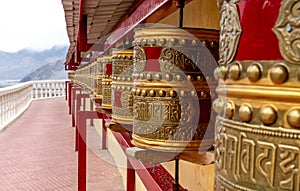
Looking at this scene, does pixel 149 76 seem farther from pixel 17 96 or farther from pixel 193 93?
pixel 17 96

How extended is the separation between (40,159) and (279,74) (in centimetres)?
455

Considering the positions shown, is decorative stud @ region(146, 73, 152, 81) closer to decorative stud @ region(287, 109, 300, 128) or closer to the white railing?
decorative stud @ region(287, 109, 300, 128)

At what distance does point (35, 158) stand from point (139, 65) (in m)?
4.03

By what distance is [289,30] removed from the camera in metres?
0.35

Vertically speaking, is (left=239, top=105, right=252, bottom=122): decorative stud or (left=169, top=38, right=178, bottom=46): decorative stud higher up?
(left=169, top=38, right=178, bottom=46): decorative stud

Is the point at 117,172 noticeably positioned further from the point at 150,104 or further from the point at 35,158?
the point at 150,104

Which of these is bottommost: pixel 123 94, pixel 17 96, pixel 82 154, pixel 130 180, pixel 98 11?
pixel 130 180

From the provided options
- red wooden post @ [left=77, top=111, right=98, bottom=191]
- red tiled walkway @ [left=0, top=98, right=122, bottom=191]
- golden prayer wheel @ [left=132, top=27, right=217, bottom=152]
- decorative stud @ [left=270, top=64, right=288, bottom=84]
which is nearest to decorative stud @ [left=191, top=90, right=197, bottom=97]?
golden prayer wheel @ [left=132, top=27, right=217, bottom=152]

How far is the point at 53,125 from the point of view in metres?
7.49

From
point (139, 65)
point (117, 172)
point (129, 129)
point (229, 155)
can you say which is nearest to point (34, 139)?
point (117, 172)

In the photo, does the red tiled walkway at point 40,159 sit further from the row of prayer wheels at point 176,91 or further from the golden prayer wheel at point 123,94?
the row of prayer wheels at point 176,91

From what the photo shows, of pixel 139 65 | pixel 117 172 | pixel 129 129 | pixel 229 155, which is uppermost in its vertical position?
pixel 139 65

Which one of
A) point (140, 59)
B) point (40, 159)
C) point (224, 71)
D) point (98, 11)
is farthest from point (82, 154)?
point (224, 71)

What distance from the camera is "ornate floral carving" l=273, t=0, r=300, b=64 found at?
1.12 ft
